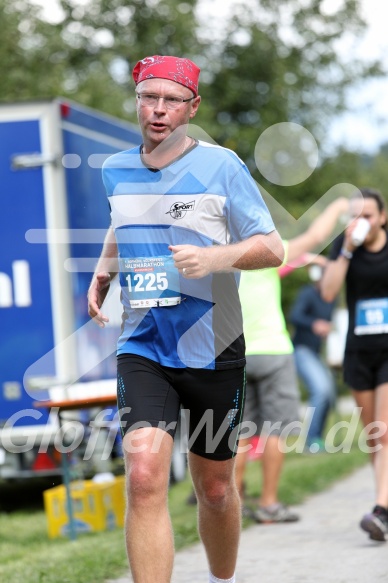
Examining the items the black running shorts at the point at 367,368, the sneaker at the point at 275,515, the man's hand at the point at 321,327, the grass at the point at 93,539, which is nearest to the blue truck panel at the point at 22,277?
the grass at the point at 93,539

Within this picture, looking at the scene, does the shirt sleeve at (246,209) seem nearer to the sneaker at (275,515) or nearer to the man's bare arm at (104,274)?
the man's bare arm at (104,274)

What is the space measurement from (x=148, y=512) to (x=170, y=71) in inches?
63.1

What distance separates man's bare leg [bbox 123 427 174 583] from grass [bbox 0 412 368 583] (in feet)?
6.08

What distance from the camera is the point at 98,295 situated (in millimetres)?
4949

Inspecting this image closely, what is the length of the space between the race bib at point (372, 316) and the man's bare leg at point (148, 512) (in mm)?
3343

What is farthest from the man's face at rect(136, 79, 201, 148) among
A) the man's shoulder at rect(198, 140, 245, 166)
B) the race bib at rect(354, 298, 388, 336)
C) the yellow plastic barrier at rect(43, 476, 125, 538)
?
the yellow plastic barrier at rect(43, 476, 125, 538)

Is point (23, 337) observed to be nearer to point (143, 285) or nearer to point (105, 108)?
point (143, 285)

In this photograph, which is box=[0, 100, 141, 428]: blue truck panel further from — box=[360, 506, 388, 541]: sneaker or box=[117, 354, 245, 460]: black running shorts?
box=[117, 354, 245, 460]: black running shorts

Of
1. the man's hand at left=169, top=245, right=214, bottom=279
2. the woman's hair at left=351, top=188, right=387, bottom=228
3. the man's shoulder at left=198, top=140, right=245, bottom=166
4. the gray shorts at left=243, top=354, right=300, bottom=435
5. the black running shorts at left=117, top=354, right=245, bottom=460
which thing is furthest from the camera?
the gray shorts at left=243, top=354, right=300, bottom=435

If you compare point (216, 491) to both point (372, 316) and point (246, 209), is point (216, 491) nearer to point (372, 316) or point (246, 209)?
point (246, 209)

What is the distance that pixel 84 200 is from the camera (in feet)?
33.4

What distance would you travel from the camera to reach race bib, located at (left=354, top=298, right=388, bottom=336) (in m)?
7.59

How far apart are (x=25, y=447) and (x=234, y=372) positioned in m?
5.58

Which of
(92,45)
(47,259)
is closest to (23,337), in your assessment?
(47,259)
